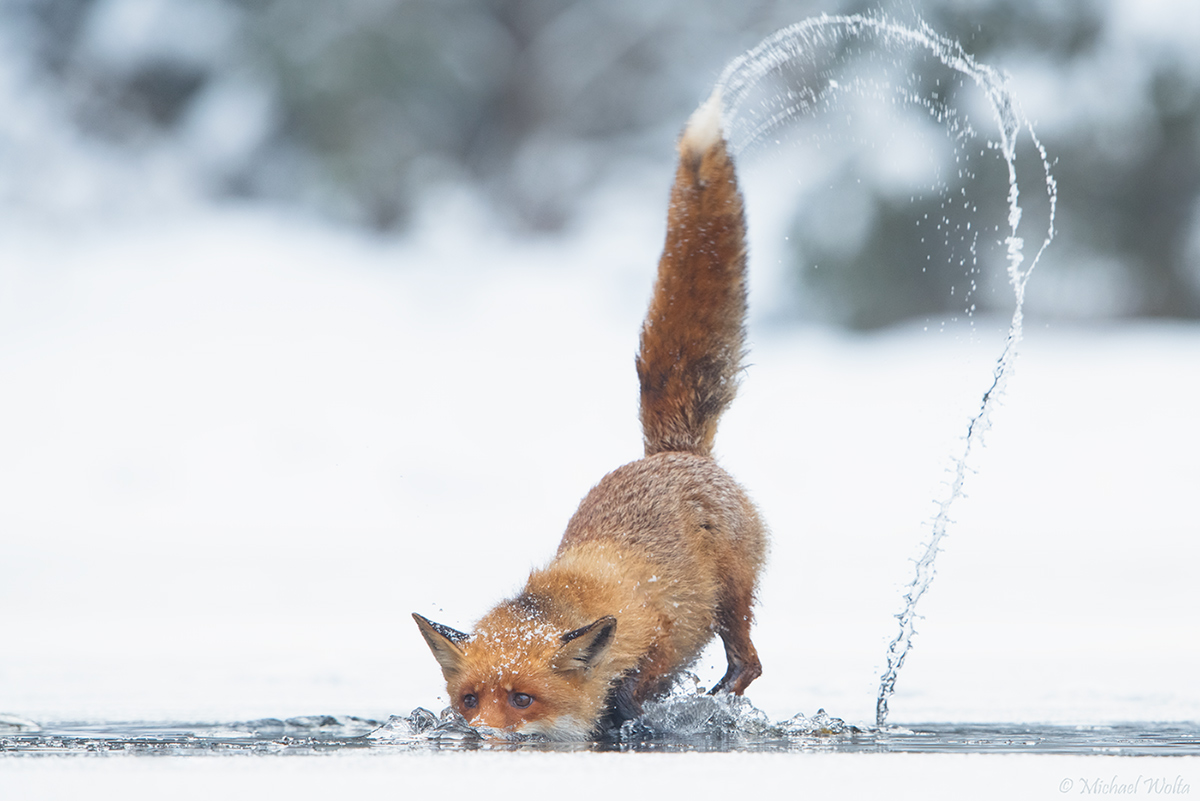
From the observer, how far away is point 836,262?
16.4m

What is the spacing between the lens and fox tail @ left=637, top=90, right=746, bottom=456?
572cm

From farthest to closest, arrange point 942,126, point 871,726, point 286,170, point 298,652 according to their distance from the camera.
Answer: point 286,170
point 942,126
point 298,652
point 871,726

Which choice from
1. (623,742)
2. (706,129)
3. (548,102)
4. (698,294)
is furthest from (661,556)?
(548,102)

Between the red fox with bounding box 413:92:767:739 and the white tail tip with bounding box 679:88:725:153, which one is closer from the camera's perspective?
the red fox with bounding box 413:92:767:739

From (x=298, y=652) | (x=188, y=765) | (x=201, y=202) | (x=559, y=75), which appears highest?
(x=559, y=75)

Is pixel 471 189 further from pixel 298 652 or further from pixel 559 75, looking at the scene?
pixel 298 652

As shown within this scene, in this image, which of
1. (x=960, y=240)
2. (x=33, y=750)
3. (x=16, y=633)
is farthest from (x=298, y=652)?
(x=960, y=240)

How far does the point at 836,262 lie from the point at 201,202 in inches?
340

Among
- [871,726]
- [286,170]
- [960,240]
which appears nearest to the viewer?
[871,726]

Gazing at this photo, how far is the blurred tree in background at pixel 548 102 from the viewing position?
16.4 m

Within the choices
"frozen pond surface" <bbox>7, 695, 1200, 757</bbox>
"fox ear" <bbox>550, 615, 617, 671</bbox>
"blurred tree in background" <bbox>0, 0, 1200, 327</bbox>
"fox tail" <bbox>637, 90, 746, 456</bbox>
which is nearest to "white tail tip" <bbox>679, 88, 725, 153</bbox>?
"fox tail" <bbox>637, 90, 746, 456</bbox>

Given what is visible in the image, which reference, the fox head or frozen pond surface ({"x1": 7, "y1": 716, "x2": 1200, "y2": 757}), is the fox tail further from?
frozen pond surface ({"x1": 7, "y1": 716, "x2": 1200, "y2": 757})

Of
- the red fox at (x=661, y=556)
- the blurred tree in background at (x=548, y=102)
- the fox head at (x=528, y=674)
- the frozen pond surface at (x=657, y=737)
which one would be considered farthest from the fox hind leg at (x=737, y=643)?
the blurred tree in background at (x=548, y=102)

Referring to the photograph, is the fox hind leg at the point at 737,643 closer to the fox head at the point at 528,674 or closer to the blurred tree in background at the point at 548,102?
the fox head at the point at 528,674
